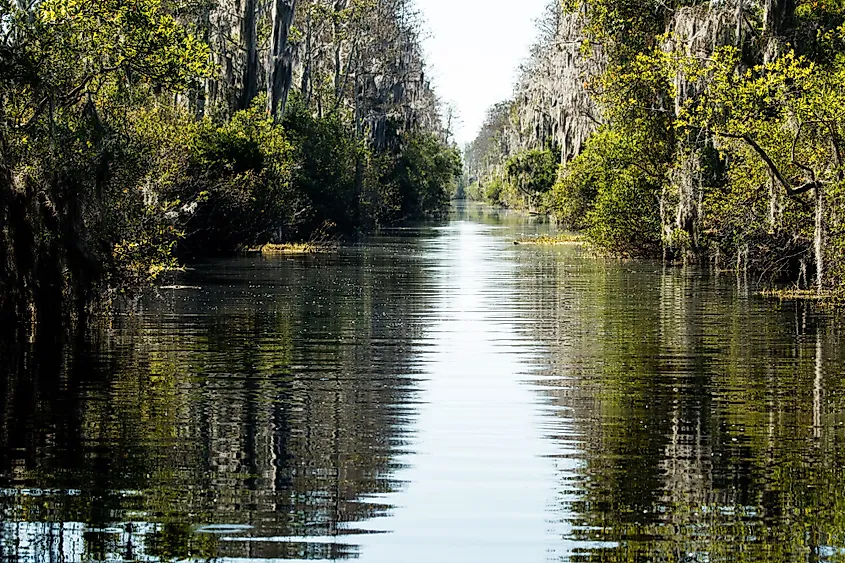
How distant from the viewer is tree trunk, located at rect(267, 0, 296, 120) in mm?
45750

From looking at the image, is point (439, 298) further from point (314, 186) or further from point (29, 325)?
point (314, 186)

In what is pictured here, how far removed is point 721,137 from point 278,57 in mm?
23568

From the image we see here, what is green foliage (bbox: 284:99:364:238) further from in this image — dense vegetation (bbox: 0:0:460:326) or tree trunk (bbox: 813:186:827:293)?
tree trunk (bbox: 813:186:827:293)

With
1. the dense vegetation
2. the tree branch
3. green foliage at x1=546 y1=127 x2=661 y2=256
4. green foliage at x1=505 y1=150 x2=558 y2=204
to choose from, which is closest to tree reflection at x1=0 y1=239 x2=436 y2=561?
the dense vegetation

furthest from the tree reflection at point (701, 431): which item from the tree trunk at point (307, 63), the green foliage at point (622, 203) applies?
the tree trunk at point (307, 63)

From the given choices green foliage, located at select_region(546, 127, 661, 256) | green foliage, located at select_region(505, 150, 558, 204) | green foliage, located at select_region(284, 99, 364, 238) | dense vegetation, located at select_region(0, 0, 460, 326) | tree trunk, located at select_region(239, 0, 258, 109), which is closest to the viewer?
dense vegetation, located at select_region(0, 0, 460, 326)

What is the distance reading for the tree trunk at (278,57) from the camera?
4575 cm

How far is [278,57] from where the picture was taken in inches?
1807

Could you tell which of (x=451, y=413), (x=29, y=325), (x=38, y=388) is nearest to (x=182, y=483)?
(x=451, y=413)

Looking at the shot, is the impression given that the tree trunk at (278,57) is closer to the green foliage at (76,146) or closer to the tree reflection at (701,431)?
the green foliage at (76,146)

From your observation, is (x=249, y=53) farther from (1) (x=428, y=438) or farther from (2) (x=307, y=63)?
(1) (x=428, y=438)

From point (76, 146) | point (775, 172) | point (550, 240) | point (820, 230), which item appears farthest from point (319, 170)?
point (76, 146)

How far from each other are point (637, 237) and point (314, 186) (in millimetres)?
14511

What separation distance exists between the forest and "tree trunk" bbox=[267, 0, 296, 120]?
9.62m
